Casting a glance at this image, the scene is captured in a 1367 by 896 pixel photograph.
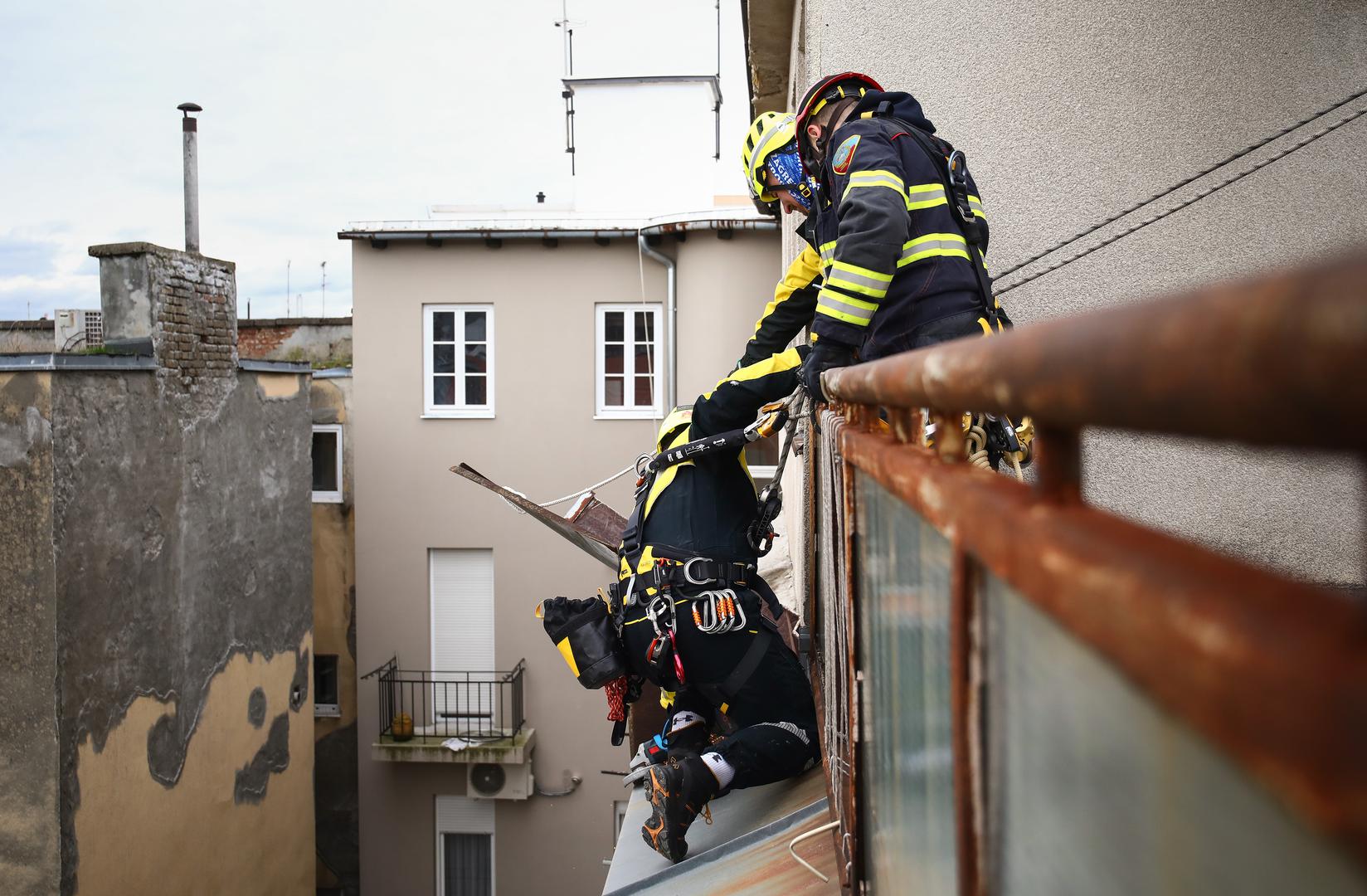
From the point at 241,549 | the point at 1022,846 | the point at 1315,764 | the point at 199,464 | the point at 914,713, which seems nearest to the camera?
the point at 1315,764

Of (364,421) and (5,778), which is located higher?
(364,421)

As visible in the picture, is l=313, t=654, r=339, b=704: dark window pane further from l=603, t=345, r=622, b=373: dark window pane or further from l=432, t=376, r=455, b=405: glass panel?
l=603, t=345, r=622, b=373: dark window pane

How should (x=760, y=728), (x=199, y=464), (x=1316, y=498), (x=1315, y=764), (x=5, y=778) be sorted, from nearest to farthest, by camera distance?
(x=1315, y=764) → (x=760, y=728) → (x=1316, y=498) → (x=5, y=778) → (x=199, y=464)

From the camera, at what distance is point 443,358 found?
1598cm

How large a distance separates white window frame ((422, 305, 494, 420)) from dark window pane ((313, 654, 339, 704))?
13.7 feet

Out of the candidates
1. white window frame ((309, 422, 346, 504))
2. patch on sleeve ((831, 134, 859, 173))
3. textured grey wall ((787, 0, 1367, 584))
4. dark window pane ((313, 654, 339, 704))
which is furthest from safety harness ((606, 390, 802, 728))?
dark window pane ((313, 654, 339, 704))

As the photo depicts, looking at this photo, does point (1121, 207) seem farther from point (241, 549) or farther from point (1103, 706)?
point (241, 549)

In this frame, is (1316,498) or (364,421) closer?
(1316,498)

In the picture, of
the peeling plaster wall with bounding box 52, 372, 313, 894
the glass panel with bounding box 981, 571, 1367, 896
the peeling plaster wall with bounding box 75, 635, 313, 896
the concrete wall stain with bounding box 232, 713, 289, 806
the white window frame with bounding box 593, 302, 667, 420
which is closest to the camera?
the glass panel with bounding box 981, 571, 1367, 896

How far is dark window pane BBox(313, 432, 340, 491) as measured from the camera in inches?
658

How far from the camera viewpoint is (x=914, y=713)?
4.49 ft

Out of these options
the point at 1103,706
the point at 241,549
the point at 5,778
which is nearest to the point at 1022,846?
the point at 1103,706

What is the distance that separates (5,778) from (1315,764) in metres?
11.0

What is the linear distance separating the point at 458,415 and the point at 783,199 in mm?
12465
